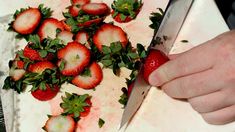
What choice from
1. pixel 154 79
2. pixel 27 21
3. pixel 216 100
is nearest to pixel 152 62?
pixel 154 79

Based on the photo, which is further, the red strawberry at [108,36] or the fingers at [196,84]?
the red strawberry at [108,36]

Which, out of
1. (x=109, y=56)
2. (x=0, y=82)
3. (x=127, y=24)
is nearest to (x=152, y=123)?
(x=109, y=56)

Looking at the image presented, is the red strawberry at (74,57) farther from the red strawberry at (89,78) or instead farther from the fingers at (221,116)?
the fingers at (221,116)

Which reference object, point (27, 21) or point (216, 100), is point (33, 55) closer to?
point (27, 21)

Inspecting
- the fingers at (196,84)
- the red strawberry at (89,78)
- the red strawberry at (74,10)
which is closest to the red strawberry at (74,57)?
the red strawberry at (89,78)

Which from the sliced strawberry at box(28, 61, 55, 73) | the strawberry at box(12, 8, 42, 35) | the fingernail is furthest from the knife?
the strawberry at box(12, 8, 42, 35)

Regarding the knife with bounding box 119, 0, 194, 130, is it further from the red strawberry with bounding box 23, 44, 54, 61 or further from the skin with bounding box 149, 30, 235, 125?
the red strawberry with bounding box 23, 44, 54, 61
